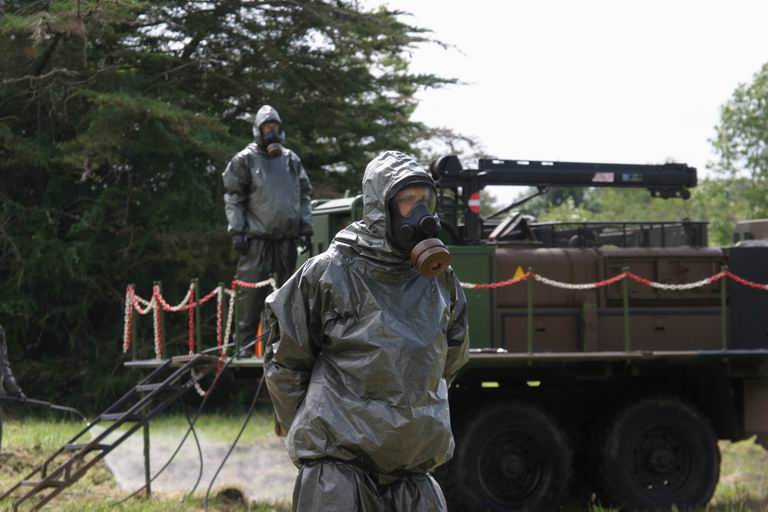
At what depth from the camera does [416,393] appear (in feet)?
14.2

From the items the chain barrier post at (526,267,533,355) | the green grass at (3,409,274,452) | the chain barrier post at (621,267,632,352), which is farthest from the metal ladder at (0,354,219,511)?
the chain barrier post at (621,267,632,352)

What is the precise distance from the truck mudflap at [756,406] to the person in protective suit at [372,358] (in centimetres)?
648

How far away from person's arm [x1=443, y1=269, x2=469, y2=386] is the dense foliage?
11.1 metres

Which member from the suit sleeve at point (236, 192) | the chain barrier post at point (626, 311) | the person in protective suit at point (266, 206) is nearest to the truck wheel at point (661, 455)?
the chain barrier post at point (626, 311)

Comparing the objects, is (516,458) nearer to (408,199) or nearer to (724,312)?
(724,312)

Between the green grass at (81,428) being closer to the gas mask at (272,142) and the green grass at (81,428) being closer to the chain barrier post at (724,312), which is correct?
the gas mask at (272,142)

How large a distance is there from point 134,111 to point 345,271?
11377 mm

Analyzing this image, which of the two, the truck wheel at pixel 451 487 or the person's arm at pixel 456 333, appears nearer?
the person's arm at pixel 456 333

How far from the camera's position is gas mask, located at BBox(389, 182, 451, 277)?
13.9 ft

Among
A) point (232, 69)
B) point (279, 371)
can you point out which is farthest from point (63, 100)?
point (279, 371)

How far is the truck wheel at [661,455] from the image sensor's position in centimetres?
984

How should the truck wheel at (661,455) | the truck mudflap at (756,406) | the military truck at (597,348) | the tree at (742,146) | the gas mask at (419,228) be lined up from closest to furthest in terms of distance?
the gas mask at (419,228), the military truck at (597,348), the truck wheel at (661,455), the truck mudflap at (756,406), the tree at (742,146)

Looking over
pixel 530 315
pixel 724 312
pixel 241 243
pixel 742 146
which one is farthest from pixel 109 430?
pixel 742 146

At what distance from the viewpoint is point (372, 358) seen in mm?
4316
